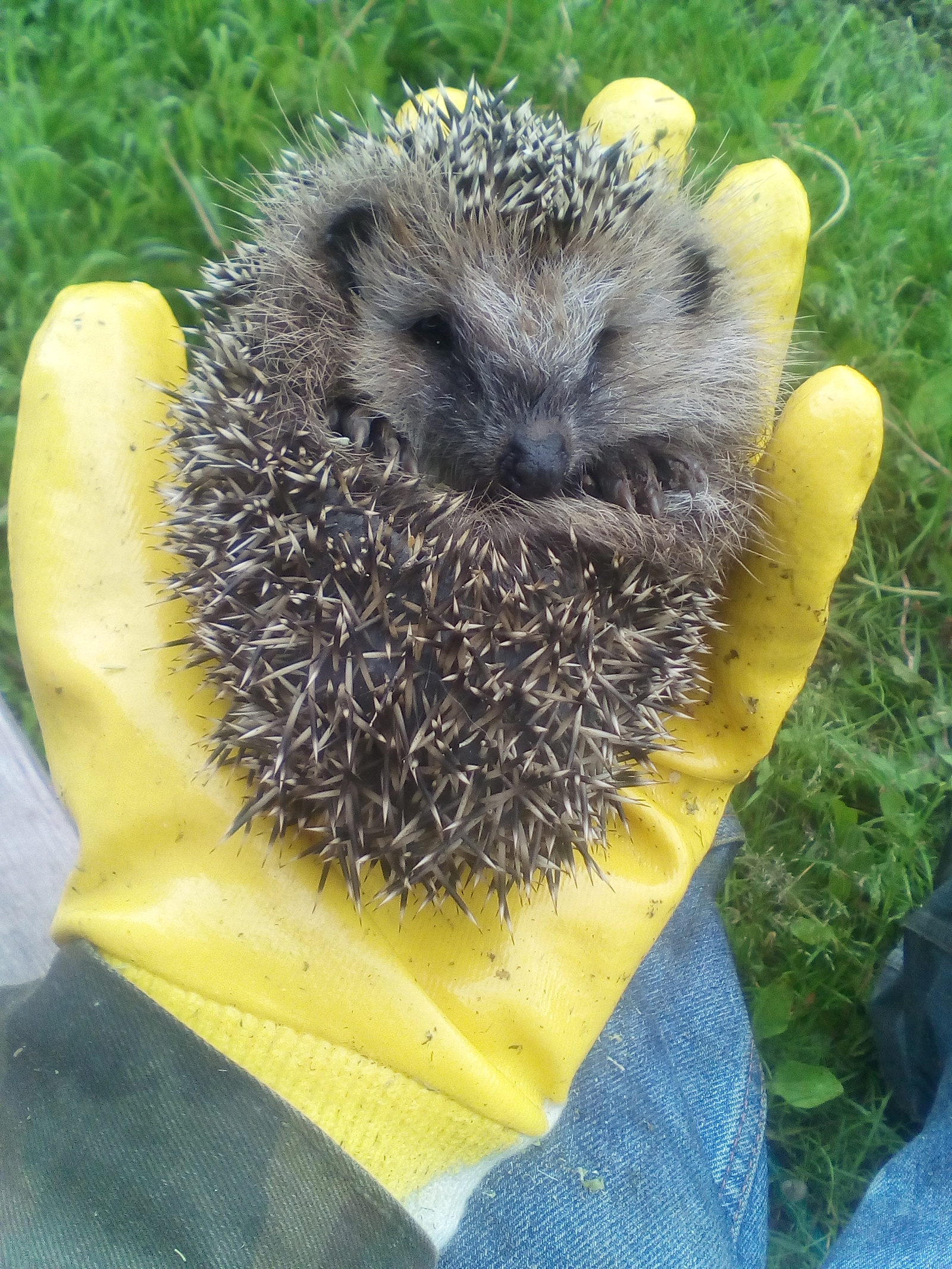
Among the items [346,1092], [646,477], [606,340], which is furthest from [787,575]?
[346,1092]

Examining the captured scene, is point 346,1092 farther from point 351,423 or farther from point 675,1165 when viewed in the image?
point 351,423

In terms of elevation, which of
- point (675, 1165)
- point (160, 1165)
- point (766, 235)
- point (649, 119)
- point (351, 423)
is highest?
point (649, 119)

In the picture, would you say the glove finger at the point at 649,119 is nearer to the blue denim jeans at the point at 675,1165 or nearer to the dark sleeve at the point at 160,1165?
the blue denim jeans at the point at 675,1165

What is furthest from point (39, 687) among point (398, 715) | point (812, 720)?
point (812, 720)

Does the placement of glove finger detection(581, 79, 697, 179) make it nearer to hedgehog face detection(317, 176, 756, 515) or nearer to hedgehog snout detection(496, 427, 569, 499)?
hedgehog face detection(317, 176, 756, 515)

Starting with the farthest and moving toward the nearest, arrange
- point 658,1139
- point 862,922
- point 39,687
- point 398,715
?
point 862,922
point 658,1139
point 39,687
point 398,715

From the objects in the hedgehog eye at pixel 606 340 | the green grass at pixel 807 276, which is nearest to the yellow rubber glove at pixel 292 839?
the hedgehog eye at pixel 606 340

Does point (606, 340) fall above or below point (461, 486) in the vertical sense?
above

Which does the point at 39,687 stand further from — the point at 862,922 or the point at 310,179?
the point at 862,922
